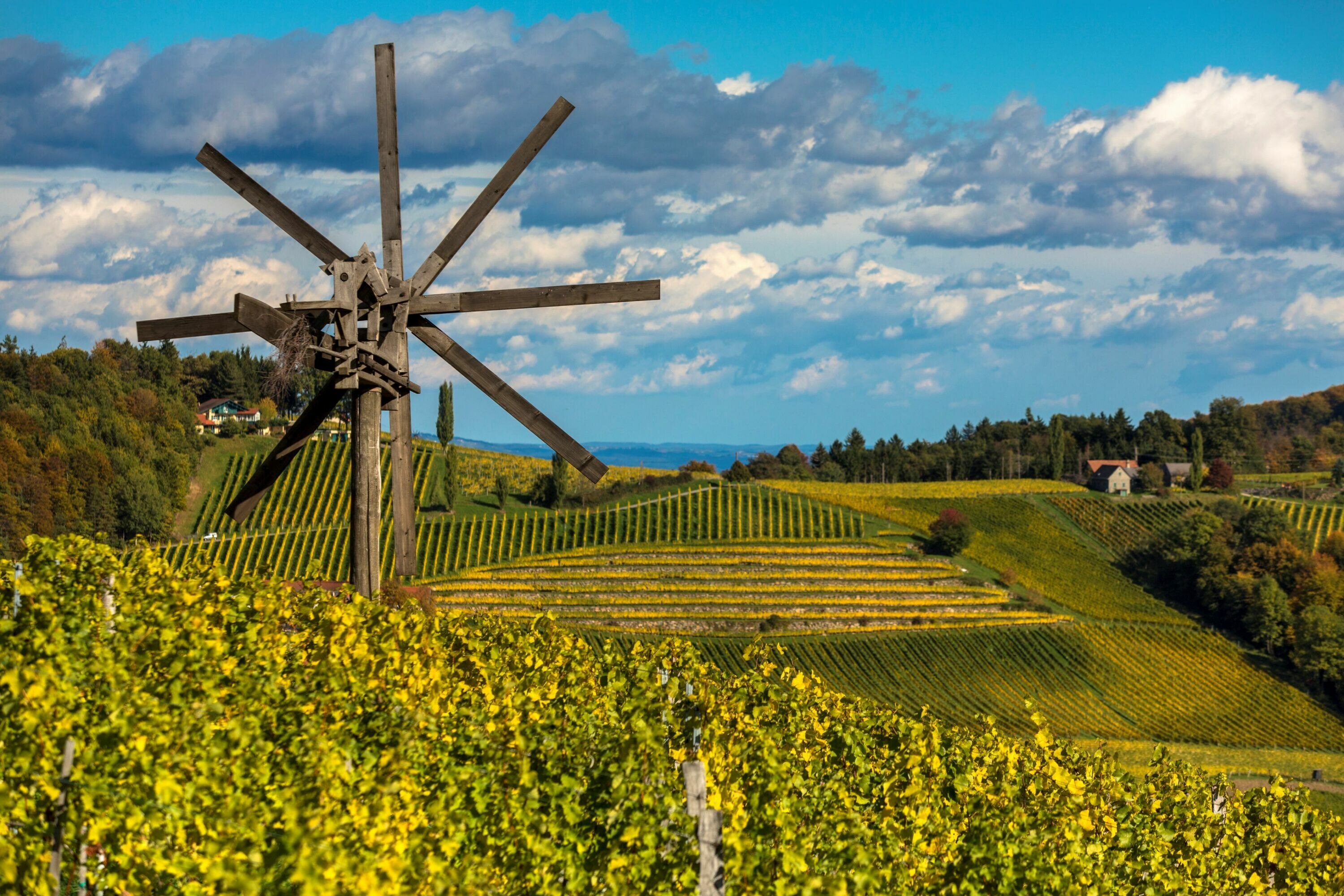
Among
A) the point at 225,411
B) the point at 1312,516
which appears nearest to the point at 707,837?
the point at 1312,516

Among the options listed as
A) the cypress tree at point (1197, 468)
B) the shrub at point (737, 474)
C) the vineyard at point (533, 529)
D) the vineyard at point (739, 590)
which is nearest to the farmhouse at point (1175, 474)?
the cypress tree at point (1197, 468)

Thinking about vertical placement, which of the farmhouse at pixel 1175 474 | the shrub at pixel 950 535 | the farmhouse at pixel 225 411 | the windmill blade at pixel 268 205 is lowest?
the shrub at pixel 950 535

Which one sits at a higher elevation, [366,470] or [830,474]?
[830,474]

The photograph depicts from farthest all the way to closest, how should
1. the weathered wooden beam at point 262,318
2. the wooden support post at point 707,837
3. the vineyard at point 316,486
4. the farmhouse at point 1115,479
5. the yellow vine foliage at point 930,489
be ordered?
the farmhouse at point 1115,479
the yellow vine foliage at point 930,489
the vineyard at point 316,486
the weathered wooden beam at point 262,318
the wooden support post at point 707,837

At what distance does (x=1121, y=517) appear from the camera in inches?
3984

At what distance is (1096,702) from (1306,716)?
13056 millimetres

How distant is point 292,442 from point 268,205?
2.48 metres

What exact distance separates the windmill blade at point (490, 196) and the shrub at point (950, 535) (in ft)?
256

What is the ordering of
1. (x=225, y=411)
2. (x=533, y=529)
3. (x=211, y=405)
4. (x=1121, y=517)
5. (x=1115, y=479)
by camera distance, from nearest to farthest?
(x=533, y=529), (x=1121, y=517), (x=1115, y=479), (x=211, y=405), (x=225, y=411)

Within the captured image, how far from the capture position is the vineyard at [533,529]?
246ft

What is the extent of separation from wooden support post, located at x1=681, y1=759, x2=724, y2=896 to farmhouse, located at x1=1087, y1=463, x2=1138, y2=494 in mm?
110895

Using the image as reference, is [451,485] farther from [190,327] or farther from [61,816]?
[61,816]

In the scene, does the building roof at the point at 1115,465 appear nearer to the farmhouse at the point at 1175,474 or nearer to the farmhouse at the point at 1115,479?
the farmhouse at the point at 1115,479

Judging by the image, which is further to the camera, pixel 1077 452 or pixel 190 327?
pixel 1077 452
